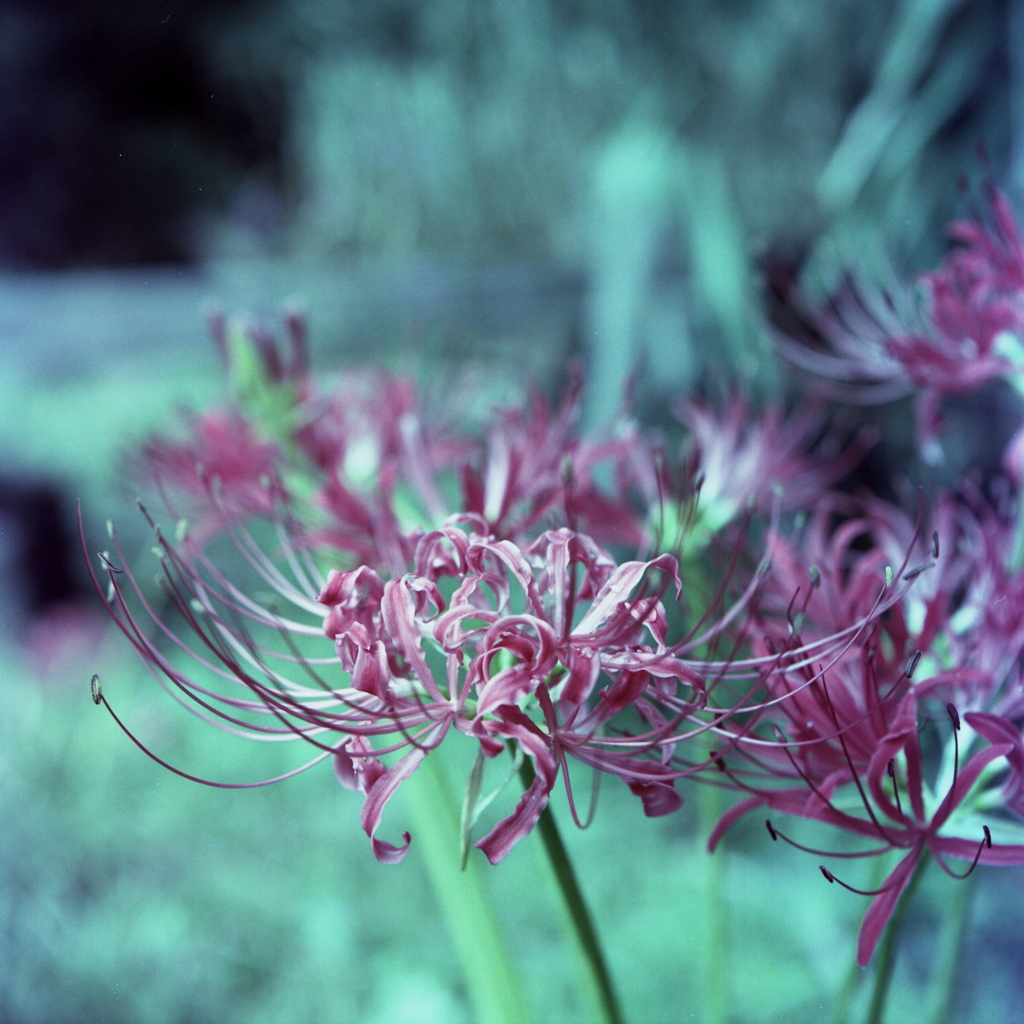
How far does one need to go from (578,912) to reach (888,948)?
0.09 meters

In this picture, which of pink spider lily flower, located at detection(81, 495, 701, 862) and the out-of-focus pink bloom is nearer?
pink spider lily flower, located at detection(81, 495, 701, 862)

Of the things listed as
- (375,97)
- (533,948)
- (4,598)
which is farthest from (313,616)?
(4,598)

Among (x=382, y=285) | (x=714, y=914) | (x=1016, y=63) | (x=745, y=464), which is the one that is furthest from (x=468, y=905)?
(x=382, y=285)

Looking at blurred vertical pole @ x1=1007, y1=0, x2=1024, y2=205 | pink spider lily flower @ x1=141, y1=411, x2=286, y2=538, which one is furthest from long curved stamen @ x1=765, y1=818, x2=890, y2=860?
blurred vertical pole @ x1=1007, y1=0, x2=1024, y2=205

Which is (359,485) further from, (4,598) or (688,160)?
(4,598)

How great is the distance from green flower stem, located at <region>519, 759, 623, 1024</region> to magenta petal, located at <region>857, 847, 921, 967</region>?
0.07 m

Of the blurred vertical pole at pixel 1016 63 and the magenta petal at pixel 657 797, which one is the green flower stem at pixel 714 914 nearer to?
the magenta petal at pixel 657 797

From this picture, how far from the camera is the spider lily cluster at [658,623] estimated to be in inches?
→ 8.1

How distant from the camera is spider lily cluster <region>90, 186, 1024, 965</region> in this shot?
205mm

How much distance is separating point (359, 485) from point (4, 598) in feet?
2.92

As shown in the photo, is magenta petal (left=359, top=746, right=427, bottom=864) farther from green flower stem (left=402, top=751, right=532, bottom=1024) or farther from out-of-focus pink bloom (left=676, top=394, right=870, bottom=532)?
out-of-focus pink bloom (left=676, top=394, right=870, bottom=532)

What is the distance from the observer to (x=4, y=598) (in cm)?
106

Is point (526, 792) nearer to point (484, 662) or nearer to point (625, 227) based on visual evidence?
point (484, 662)

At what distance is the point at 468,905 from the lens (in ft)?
1.00
